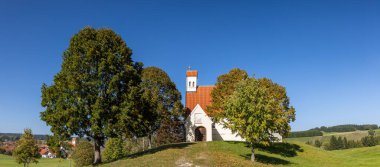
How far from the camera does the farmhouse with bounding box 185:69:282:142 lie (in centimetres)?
5675

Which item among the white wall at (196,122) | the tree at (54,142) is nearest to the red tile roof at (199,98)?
the white wall at (196,122)

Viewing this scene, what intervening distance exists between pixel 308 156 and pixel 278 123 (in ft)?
41.7

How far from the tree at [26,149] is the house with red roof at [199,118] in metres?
30.5

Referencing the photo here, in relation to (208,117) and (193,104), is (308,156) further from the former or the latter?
(193,104)

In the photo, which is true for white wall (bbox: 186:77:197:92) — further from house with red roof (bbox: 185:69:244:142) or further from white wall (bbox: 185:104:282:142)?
white wall (bbox: 185:104:282:142)

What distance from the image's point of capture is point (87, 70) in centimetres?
3312

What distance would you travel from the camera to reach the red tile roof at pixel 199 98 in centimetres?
6069

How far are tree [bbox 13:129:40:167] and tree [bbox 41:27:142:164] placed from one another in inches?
1249

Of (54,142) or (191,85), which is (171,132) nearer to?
(191,85)

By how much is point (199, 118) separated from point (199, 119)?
0.20 meters

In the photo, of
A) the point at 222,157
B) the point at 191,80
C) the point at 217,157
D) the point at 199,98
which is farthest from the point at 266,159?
the point at 191,80

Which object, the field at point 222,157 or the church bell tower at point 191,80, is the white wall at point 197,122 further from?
the field at point 222,157

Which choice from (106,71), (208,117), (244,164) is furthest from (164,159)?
(208,117)

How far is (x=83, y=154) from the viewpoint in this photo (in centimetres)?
6994
